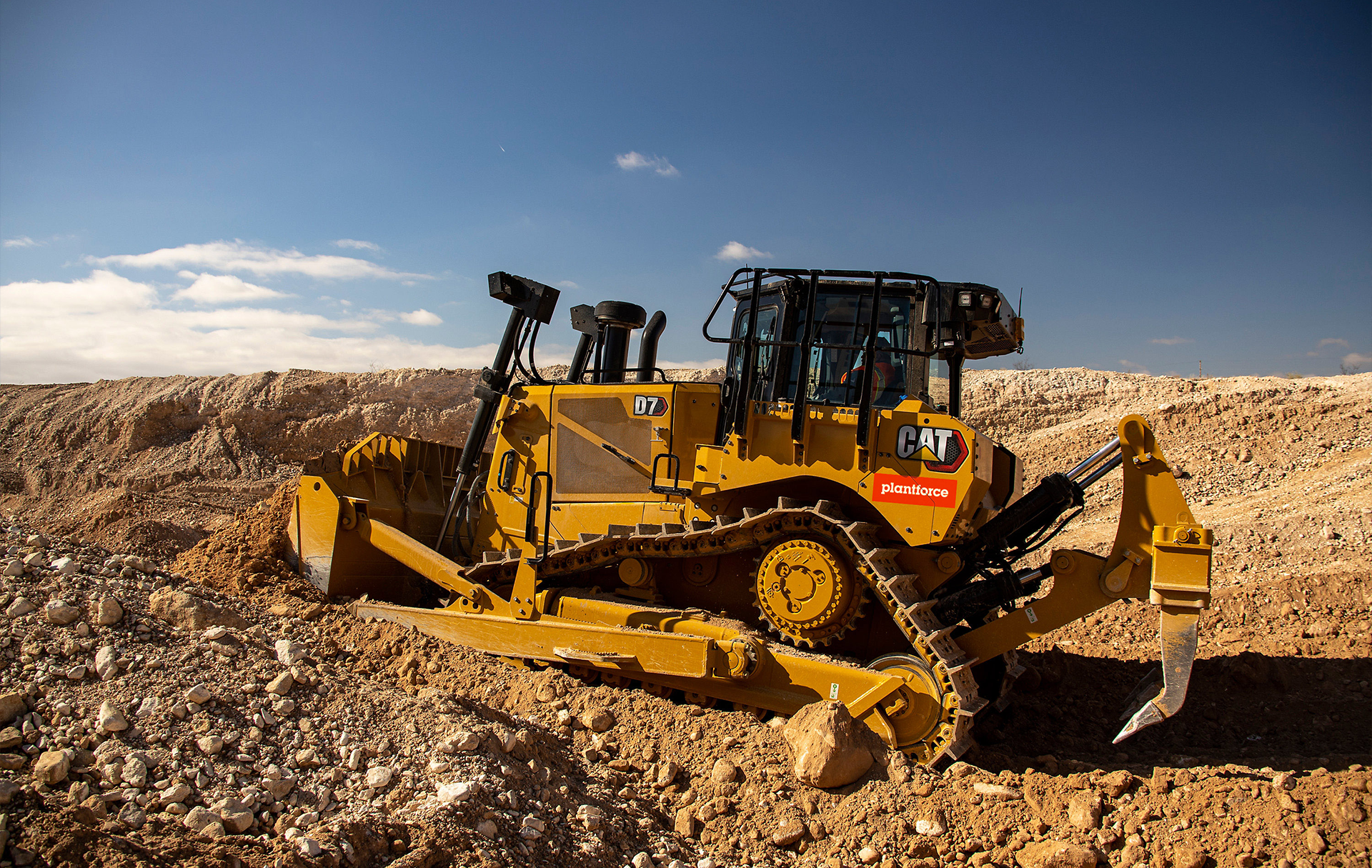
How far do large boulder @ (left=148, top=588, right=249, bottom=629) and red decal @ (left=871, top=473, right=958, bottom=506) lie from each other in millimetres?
4270

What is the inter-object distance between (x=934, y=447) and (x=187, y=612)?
4801 millimetres

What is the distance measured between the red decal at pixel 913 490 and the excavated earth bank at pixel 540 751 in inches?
58.5

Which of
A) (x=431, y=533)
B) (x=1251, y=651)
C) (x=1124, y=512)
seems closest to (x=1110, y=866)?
(x=1124, y=512)

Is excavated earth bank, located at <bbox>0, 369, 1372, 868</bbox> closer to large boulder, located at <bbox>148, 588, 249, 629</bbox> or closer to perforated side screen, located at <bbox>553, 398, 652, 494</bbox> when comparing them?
large boulder, located at <bbox>148, 588, 249, 629</bbox>

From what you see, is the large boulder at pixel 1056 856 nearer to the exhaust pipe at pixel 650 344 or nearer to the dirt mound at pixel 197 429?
the exhaust pipe at pixel 650 344

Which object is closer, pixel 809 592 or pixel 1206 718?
pixel 809 592

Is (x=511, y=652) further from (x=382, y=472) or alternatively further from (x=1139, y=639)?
(x=1139, y=639)

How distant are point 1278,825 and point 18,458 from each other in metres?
22.2

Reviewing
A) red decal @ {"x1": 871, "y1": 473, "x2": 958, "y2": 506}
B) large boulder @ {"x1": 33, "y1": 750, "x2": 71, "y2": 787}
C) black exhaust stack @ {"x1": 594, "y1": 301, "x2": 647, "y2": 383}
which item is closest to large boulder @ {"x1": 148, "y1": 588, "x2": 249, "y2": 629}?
large boulder @ {"x1": 33, "y1": 750, "x2": 71, "y2": 787}

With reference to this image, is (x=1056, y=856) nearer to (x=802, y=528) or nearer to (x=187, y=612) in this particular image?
(x=802, y=528)

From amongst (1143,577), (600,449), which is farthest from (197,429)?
(1143,577)

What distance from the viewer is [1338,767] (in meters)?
4.27

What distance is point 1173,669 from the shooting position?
423 centimetres

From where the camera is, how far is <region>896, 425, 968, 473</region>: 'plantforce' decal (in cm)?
462
